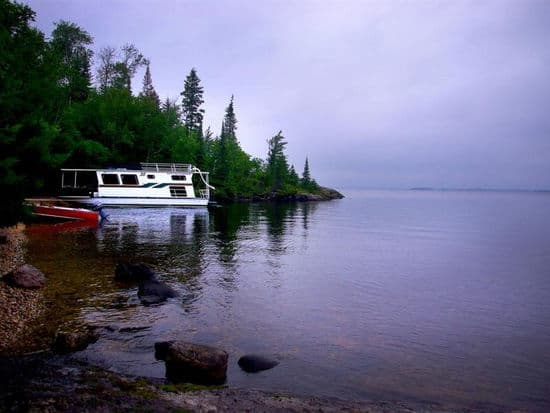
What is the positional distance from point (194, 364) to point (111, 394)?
183 centimetres

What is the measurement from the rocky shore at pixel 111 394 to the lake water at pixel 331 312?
0.55 metres

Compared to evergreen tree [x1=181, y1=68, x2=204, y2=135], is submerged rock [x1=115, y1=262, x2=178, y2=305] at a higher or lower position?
lower

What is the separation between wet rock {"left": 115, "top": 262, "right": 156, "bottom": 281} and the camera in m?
15.0

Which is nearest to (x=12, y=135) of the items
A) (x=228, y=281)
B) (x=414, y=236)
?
(x=228, y=281)

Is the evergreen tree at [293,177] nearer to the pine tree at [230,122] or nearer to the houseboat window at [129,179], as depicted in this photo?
the pine tree at [230,122]

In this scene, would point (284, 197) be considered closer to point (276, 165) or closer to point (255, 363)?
point (276, 165)

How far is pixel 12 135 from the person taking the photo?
12.6 meters

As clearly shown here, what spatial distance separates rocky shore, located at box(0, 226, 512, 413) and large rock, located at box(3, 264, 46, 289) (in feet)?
14.8

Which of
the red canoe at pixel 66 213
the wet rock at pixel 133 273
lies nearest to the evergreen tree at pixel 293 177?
the red canoe at pixel 66 213

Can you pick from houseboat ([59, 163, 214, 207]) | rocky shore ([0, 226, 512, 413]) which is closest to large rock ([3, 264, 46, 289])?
rocky shore ([0, 226, 512, 413])

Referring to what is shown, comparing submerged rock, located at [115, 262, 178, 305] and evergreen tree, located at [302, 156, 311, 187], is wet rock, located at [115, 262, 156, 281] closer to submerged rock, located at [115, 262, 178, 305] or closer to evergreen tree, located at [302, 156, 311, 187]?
submerged rock, located at [115, 262, 178, 305]

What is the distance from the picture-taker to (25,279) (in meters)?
13.0

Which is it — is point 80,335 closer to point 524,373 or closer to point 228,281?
point 228,281

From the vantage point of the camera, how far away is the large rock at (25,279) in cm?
1284
